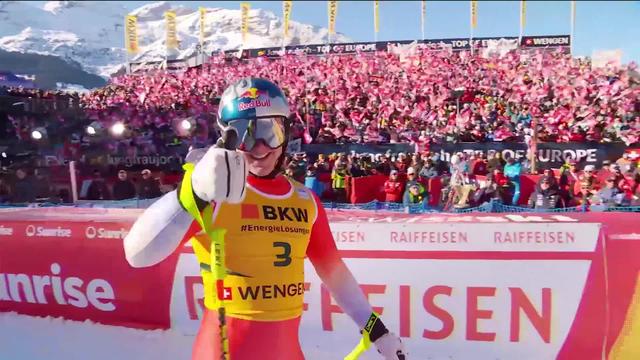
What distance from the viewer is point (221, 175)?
6.10ft

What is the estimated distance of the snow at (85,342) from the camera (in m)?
4.84

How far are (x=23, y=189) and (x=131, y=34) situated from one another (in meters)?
14.9

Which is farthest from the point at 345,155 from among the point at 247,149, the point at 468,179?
the point at 247,149

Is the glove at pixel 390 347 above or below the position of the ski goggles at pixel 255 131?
below

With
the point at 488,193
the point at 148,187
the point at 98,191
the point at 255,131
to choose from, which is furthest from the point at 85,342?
the point at 488,193

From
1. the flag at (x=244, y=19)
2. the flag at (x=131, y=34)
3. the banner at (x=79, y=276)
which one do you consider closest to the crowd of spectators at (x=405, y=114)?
the flag at (x=131, y=34)

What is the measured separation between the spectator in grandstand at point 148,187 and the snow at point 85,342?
5.50 m

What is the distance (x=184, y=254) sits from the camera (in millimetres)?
4949

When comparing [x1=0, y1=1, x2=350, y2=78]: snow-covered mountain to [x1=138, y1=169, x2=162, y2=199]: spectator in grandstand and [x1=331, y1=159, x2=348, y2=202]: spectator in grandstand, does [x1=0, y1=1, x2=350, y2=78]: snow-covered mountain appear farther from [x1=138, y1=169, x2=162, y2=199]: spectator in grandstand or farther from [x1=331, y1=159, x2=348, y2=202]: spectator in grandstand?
[x1=331, y1=159, x2=348, y2=202]: spectator in grandstand

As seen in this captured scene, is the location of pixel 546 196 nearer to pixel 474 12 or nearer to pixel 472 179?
pixel 472 179

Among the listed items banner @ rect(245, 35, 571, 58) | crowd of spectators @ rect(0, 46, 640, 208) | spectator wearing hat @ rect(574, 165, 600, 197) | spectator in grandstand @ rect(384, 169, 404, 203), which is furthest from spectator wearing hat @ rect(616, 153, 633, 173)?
banner @ rect(245, 35, 571, 58)

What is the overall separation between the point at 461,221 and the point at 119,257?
2948 mm

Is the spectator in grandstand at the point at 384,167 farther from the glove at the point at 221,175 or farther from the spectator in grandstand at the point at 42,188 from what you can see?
the glove at the point at 221,175

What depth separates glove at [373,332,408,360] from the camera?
2689 mm
